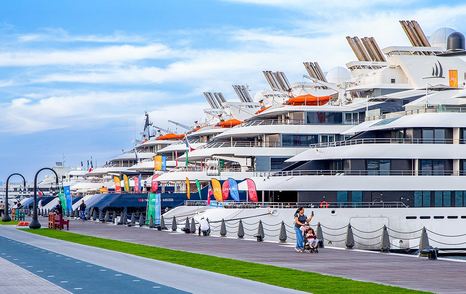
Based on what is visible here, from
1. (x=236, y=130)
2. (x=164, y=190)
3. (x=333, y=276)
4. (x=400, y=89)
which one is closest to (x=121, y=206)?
(x=164, y=190)

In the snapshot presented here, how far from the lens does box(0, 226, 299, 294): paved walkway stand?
21453 millimetres

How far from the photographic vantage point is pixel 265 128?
8531cm

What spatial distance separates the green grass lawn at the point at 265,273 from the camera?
21.5 meters

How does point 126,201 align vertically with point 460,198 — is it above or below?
below

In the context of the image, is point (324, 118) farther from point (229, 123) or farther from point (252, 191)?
point (229, 123)

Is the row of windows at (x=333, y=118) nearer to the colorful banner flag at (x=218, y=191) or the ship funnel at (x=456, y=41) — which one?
the ship funnel at (x=456, y=41)

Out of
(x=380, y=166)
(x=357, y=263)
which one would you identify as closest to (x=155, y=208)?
(x=380, y=166)

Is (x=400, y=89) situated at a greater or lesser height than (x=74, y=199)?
greater

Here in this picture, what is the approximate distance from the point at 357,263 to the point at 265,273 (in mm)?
5149

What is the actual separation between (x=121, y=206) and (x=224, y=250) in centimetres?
5738

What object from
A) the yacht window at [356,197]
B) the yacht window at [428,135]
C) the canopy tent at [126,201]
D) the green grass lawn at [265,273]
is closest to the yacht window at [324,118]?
the canopy tent at [126,201]

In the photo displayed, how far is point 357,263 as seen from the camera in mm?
30016

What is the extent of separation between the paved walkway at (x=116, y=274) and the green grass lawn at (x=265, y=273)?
0.68 m

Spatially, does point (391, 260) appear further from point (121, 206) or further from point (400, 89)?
point (121, 206)
